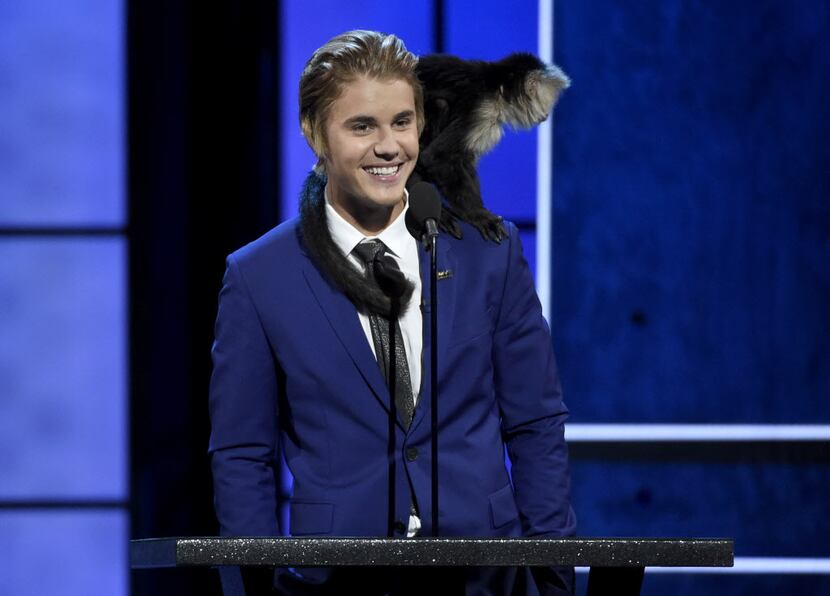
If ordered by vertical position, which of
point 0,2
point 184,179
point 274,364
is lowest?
point 274,364

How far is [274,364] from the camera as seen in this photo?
66.0 inches

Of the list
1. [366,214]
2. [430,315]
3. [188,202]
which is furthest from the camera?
[188,202]

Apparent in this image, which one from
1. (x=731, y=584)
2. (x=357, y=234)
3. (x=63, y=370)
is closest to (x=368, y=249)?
(x=357, y=234)

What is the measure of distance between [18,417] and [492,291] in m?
1.66

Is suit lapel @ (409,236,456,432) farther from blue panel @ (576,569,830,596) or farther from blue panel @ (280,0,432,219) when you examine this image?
blue panel @ (576,569,830,596)

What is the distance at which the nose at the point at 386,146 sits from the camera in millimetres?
1614

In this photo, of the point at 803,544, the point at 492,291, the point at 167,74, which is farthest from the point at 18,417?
the point at 803,544

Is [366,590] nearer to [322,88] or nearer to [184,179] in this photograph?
[322,88]

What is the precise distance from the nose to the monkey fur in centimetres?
22

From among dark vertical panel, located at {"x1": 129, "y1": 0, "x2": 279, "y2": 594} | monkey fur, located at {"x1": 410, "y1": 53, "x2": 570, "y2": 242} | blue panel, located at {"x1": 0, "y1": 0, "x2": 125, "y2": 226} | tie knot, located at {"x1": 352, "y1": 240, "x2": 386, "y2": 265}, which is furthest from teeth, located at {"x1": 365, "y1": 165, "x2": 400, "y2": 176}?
blue panel, located at {"x1": 0, "y1": 0, "x2": 125, "y2": 226}

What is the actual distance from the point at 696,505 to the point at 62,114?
5.96 feet

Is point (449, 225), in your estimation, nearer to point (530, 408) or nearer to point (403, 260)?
point (403, 260)

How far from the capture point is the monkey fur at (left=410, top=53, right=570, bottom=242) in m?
1.84

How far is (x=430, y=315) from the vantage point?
62.8 inches
